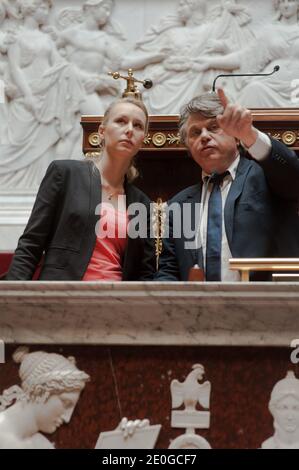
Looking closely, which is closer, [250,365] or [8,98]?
[250,365]

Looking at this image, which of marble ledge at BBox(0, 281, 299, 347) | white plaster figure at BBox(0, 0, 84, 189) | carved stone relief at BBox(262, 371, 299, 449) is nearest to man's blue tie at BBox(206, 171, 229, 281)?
marble ledge at BBox(0, 281, 299, 347)

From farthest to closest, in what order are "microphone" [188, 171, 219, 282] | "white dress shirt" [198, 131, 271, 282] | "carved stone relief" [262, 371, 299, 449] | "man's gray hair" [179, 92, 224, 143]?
"man's gray hair" [179, 92, 224, 143]
"white dress shirt" [198, 131, 271, 282]
"microphone" [188, 171, 219, 282]
"carved stone relief" [262, 371, 299, 449]

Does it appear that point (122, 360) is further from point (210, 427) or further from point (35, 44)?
point (35, 44)

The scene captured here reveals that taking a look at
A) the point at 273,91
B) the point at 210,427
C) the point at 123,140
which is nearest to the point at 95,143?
the point at 123,140

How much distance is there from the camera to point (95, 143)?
470cm

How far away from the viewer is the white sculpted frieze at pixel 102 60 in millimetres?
7816

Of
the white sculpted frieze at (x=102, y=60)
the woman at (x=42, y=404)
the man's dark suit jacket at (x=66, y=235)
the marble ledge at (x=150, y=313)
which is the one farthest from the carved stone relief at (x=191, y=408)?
the white sculpted frieze at (x=102, y=60)

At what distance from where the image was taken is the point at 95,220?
344 cm

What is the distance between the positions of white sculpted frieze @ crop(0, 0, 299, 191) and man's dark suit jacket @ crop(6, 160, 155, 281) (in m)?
4.22

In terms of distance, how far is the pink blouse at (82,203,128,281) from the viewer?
3363mm

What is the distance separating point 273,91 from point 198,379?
508 cm

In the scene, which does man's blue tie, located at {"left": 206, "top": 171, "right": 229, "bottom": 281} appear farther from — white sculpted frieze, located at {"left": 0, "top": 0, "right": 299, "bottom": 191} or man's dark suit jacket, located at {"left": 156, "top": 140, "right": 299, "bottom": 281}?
white sculpted frieze, located at {"left": 0, "top": 0, "right": 299, "bottom": 191}

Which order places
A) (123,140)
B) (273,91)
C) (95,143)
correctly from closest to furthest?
1. (123,140)
2. (95,143)
3. (273,91)
